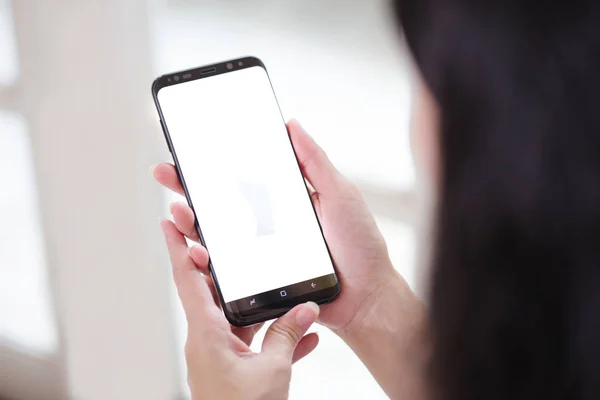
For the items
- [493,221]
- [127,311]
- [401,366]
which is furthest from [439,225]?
[127,311]

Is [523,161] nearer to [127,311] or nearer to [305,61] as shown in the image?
[305,61]

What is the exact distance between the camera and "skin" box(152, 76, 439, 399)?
566mm

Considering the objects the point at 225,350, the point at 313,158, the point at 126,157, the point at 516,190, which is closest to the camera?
the point at 516,190

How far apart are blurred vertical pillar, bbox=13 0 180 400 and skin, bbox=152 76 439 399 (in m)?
0.22

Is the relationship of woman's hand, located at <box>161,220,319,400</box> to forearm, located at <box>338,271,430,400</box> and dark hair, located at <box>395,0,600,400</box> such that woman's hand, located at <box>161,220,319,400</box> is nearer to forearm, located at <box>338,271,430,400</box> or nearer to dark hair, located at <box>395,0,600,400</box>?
forearm, located at <box>338,271,430,400</box>

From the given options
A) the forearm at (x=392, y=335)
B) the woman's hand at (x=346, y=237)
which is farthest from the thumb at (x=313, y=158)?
the forearm at (x=392, y=335)

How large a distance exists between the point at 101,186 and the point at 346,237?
381 mm

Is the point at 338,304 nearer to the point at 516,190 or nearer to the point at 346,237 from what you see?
the point at 346,237

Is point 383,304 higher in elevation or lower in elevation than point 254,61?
lower

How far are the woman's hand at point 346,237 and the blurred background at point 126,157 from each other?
0.05 metres

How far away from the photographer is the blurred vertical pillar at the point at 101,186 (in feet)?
2.65

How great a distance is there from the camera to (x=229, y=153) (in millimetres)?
655

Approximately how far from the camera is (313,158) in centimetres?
65

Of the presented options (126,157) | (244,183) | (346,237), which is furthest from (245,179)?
(126,157)
